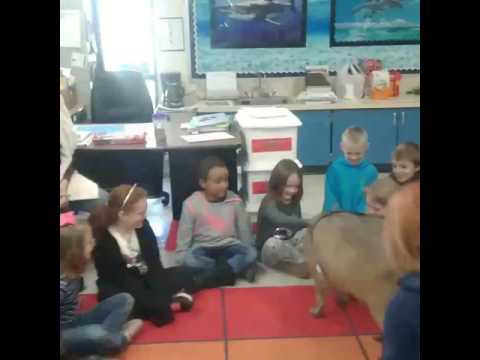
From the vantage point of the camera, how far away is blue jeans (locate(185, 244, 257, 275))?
3.01 meters

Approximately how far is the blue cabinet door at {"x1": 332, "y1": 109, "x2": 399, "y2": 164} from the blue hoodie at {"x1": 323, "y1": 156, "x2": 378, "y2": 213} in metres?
1.54

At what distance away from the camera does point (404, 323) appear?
1372 millimetres

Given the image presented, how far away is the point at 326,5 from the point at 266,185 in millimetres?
2112

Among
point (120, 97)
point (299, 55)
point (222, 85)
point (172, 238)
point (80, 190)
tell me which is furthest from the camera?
point (299, 55)

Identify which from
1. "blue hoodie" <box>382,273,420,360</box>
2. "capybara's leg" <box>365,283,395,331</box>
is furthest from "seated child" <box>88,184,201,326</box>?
"blue hoodie" <box>382,273,420,360</box>

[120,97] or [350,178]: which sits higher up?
[120,97]

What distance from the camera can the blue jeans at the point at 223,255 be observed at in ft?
9.87

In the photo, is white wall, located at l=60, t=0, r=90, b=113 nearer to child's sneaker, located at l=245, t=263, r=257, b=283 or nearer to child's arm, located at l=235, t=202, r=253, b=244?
child's arm, located at l=235, t=202, r=253, b=244

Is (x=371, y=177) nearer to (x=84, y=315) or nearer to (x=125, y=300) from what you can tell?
(x=125, y=300)

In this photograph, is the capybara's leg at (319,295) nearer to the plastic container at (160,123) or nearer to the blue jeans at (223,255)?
the blue jeans at (223,255)

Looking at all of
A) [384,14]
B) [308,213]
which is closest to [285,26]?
[384,14]

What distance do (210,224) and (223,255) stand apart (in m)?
0.18

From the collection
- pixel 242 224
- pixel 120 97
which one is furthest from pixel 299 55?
pixel 242 224
